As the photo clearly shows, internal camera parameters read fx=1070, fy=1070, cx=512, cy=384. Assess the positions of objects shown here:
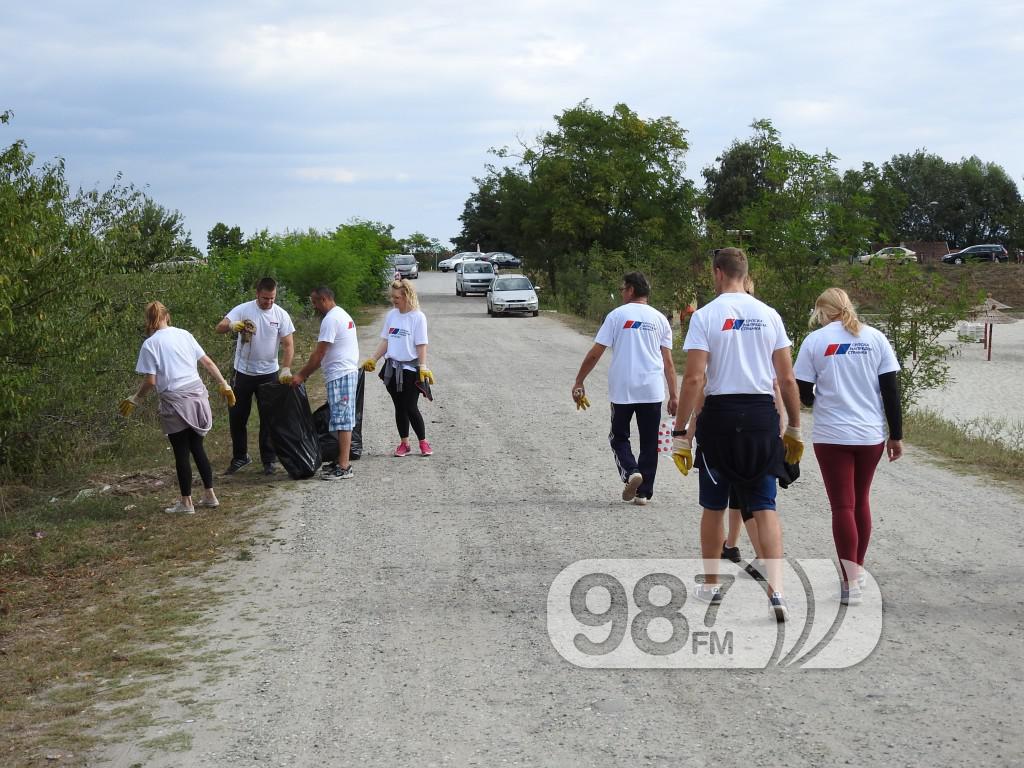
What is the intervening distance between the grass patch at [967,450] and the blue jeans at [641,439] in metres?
3.38

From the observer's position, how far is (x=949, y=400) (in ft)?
73.3

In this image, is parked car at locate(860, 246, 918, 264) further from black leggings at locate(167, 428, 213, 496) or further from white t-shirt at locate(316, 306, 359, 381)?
black leggings at locate(167, 428, 213, 496)

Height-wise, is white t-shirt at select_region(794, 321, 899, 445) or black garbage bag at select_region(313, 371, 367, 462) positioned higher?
white t-shirt at select_region(794, 321, 899, 445)

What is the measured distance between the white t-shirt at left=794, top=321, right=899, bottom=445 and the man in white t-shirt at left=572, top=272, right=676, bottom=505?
235 cm

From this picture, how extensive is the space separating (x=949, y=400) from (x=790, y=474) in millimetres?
18122

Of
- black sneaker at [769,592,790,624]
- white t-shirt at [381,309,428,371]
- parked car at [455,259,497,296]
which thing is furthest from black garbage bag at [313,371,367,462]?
parked car at [455,259,497,296]

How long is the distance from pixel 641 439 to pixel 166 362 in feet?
→ 12.6

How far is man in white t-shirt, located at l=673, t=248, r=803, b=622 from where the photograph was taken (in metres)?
5.55

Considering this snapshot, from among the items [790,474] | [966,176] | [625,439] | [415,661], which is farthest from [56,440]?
[966,176]

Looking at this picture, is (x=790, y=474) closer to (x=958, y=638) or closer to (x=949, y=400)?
(x=958, y=638)

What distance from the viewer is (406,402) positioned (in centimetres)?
1091

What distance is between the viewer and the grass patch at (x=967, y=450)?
10022 mm

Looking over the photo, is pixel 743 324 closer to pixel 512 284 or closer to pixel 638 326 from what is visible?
pixel 638 326

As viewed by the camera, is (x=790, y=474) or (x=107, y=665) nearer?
(x=107, y=665)
